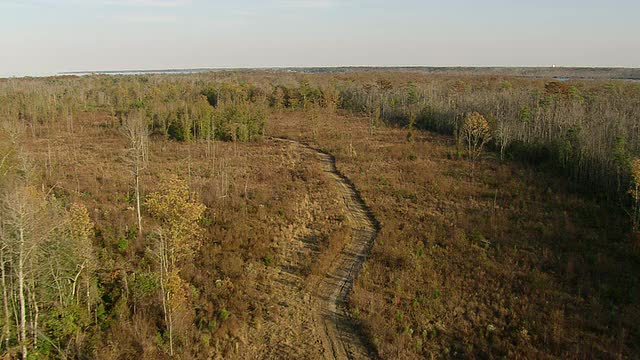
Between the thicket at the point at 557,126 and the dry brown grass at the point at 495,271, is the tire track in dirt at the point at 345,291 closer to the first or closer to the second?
the dry brown grass at the point at 495,271

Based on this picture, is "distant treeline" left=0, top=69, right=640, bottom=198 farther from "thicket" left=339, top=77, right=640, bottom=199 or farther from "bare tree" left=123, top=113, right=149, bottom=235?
"bare tree" left=123, top=113, right=149, bottom=235

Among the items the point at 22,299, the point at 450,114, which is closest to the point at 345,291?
the point at 22,299

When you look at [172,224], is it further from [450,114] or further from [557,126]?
[450,114]

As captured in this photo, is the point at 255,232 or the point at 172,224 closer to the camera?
the point at 172,224

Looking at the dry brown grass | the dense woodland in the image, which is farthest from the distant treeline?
the dry brown grass

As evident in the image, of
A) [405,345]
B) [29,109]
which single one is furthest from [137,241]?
[29,109]
